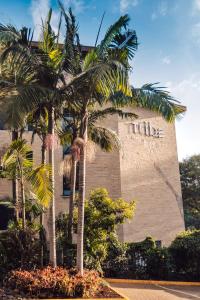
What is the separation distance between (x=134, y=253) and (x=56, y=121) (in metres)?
6.67

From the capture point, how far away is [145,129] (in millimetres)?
23781

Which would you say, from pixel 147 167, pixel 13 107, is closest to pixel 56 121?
pixel 13 107

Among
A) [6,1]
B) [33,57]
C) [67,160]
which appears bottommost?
[67,160]

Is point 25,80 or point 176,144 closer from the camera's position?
point 25,80

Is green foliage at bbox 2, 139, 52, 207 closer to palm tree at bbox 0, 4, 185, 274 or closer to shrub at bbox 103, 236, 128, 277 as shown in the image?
palm tree at bbox 0, 4, 185, 274

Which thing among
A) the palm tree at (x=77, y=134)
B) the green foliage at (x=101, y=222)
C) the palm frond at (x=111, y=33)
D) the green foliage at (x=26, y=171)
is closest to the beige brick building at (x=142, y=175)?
the palm tree at (x=77, y=134)

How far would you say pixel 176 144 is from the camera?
24984mm

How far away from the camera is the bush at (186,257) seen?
15867 millimetres

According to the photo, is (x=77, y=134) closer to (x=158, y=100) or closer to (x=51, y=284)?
(x=158, y=100)

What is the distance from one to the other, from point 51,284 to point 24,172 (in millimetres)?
4001

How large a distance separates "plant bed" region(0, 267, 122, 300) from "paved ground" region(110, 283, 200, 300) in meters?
1.48

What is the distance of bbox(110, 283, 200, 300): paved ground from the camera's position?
12016 millimetres

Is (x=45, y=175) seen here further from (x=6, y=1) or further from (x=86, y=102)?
(x=6, y=1)

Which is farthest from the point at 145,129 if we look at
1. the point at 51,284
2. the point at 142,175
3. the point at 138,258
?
the point at 51,284
